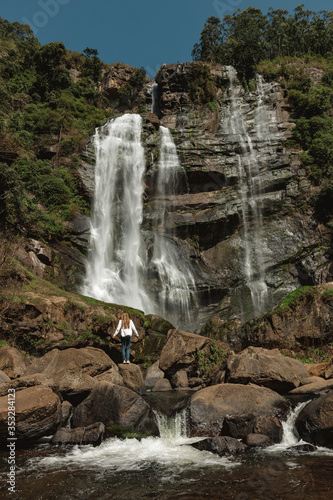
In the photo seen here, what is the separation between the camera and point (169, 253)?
72.8 ft

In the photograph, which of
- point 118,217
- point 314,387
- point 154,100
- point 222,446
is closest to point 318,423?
point 222,446

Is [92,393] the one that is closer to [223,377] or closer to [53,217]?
[223,377]

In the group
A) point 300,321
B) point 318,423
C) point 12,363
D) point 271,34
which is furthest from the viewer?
point 271,34

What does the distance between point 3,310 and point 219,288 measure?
13502mm

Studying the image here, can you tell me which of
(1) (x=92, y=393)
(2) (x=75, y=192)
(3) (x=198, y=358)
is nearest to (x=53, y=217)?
(2) (x=75, y=192)

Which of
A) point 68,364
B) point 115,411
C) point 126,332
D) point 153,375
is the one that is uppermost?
point 126,332

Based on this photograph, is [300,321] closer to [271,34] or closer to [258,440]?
[258,440]

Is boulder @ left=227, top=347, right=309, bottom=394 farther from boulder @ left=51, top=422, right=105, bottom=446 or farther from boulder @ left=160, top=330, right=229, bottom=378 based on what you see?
boulder @ left=51, top=422, right=105, bottom=446

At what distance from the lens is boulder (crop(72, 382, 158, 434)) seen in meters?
7.07

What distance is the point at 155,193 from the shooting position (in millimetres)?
25125

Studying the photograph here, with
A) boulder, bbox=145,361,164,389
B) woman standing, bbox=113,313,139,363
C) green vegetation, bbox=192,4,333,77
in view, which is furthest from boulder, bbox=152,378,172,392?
green vegetation, bbox=192,4,333,77

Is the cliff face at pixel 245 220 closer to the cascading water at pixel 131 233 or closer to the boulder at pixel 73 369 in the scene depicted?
the cascading water at pixel 131 233

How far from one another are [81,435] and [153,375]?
5074mm

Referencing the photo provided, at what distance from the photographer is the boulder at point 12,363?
28.2ft
